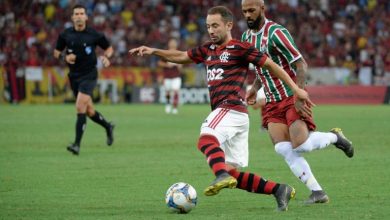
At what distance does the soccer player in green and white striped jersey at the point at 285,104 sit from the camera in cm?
925

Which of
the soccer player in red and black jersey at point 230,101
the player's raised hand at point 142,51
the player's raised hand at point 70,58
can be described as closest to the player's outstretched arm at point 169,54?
the player's raised hand at point 142,51

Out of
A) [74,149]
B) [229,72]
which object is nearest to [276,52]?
[229,72]

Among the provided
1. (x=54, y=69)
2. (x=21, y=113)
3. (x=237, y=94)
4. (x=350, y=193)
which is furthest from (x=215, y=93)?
(x=54, y=69)

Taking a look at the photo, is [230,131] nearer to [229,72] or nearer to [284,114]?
[229,72]

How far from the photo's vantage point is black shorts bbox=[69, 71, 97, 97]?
1608cm

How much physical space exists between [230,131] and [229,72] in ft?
1.95

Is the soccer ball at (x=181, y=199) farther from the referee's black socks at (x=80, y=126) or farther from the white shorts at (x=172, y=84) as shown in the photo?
the white shorts at (x=172, y=84)

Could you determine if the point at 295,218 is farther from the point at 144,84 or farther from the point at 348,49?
the point at 348,49

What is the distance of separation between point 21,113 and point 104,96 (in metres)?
9.03

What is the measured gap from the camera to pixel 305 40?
41594 mm

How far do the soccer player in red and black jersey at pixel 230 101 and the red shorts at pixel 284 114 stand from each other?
48 centimetres

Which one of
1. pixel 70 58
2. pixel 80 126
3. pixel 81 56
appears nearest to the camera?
pixel 80 126

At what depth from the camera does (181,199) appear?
8562mm

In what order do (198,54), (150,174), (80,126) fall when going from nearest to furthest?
(198,54) → (150,174) → (80,126)
